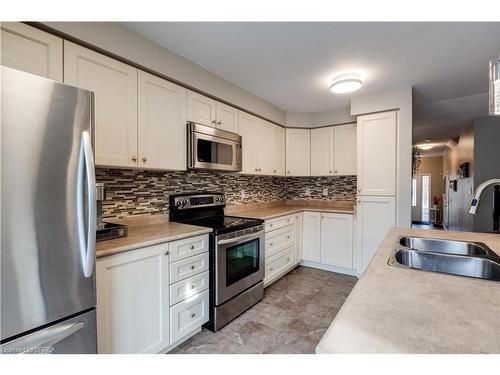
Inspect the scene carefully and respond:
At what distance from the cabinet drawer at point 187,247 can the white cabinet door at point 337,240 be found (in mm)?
1969

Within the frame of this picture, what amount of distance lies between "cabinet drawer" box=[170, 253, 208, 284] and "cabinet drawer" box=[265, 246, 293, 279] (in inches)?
41.4

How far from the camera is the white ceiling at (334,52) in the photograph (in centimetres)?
169

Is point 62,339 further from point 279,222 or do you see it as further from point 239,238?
point 279,222

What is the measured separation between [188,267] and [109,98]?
1.31 m

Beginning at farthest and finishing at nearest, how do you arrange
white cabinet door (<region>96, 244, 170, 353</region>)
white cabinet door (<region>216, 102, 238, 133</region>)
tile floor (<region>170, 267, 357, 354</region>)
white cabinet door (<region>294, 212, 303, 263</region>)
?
1. white cabinet door (<region>294, 212, 303, 263</region>)
2. white cabinet door (<region>216, 102, 238, 133</region>)
3. tile floor (<region>170, 267, 357, 354</region>)
4. white cabinet door (<region>96, 244, 170, 353</region>)

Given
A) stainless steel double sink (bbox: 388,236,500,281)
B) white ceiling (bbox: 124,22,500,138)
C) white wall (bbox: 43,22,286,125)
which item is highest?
white ceiling (bbox: 124,22,500,138)

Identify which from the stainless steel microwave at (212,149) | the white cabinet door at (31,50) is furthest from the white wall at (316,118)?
the white cabinet door at (31,50)

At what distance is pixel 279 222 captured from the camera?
2.98 m

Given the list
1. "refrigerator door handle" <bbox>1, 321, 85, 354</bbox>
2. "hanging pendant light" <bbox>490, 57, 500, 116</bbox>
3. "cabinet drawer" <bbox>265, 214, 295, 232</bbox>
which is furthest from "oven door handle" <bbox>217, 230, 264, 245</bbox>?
"hanging pendant light" <bbox>490, 57, 500, 116</bbox>

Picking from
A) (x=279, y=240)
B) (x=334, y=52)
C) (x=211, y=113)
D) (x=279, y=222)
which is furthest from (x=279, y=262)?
(x=334, y=52)

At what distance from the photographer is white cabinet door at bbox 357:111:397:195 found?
282 centimetres

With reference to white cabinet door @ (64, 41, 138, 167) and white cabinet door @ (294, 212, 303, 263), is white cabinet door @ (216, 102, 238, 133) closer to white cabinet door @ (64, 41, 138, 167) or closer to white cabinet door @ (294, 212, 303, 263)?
white cabinet door @ (64, 41, 138, 167)

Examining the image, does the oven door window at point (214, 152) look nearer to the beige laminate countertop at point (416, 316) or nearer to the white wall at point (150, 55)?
the white wall at point (150, 55)

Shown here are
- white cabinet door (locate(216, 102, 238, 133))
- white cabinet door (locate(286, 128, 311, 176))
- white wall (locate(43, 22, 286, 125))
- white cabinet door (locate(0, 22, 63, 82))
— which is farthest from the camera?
white cabinet door (locate(286, 128, 311, 176))
